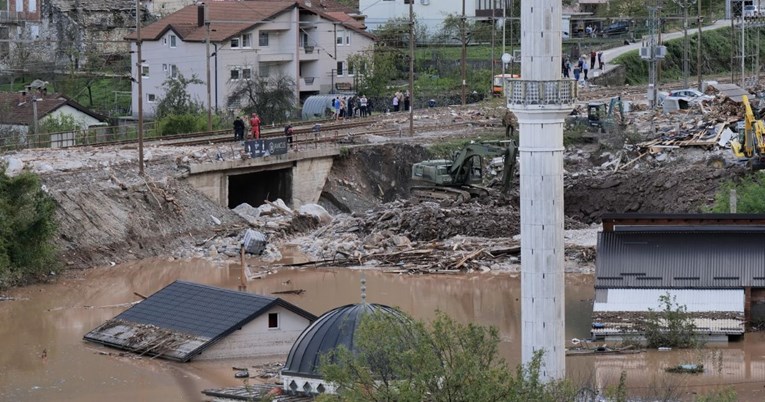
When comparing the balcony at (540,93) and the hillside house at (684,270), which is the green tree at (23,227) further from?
the balcony at (540,93)

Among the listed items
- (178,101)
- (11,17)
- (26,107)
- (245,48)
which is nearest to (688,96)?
(245,48)

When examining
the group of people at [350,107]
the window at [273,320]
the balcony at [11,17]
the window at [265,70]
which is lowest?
the window at [273,320]

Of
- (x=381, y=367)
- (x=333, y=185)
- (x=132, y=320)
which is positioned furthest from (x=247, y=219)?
(x=381, y=367)

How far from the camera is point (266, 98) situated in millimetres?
76562

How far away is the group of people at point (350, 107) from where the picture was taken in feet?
249

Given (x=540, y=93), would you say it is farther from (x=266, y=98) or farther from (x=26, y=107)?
(x=266, y=98)

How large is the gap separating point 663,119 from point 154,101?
916 inches

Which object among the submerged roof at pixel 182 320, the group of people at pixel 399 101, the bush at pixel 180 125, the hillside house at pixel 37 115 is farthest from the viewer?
the group of people at pixel 399 101

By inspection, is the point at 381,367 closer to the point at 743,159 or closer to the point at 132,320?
the point at 132,320

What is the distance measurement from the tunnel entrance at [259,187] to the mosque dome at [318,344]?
97.8 feet

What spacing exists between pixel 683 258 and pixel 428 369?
62.2 feet

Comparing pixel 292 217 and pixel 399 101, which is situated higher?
pixel 399 101

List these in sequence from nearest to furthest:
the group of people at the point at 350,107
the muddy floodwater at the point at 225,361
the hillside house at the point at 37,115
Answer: the muddy floodwater at the point at 225,361, the hillside house at the point at 37,115, the group of people at the point at 350,107

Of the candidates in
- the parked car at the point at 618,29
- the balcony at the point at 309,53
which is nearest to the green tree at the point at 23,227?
the balcony at the point at 309,53
